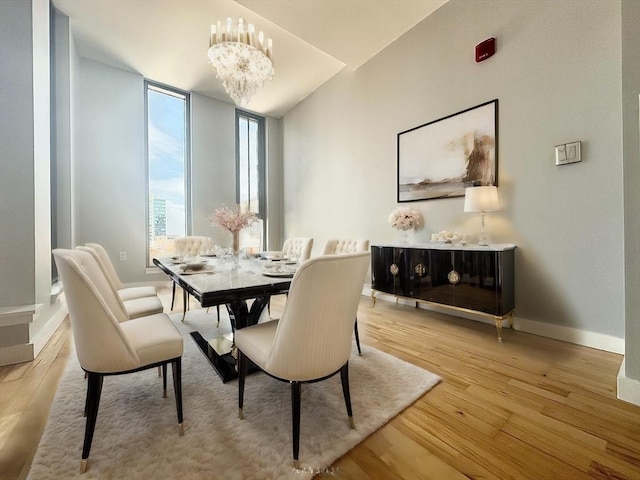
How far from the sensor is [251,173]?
230 inches

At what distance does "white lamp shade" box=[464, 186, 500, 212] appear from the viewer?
2.49 meters

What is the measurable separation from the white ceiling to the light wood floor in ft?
11.9

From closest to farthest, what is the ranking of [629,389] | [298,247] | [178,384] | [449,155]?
1. [178,384]
2. [629,389]
3. [449,155]
4. [298,247]

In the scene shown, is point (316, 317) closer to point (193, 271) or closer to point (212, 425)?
point (212, 425)

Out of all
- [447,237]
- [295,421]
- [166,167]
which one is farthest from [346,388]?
[166,167]

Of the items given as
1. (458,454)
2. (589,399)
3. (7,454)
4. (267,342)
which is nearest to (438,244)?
(589,399)

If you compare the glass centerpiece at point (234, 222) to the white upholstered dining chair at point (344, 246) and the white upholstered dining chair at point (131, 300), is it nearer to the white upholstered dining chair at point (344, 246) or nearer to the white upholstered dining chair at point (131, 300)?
the white upholstered dining chair at point (131, 300)

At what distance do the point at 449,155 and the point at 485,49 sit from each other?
104 cm

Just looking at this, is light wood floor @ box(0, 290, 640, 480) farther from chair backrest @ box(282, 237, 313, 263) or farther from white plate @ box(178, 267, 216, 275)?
chair backrest @ box(282, 237, 313, 263)

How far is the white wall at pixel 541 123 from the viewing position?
2.06m

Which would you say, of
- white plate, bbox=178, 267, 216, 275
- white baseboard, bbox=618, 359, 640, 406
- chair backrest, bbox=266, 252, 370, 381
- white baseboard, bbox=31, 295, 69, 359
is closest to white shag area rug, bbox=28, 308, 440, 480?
chair backrest, bbox=266, 252, 370, 381

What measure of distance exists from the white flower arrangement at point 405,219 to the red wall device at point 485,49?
1.70m

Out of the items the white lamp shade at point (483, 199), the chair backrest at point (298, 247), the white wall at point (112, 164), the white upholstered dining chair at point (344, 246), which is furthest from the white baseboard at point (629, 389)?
the white wall at point (112, 164)

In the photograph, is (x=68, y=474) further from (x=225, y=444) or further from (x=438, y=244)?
(x=438, y=244)
